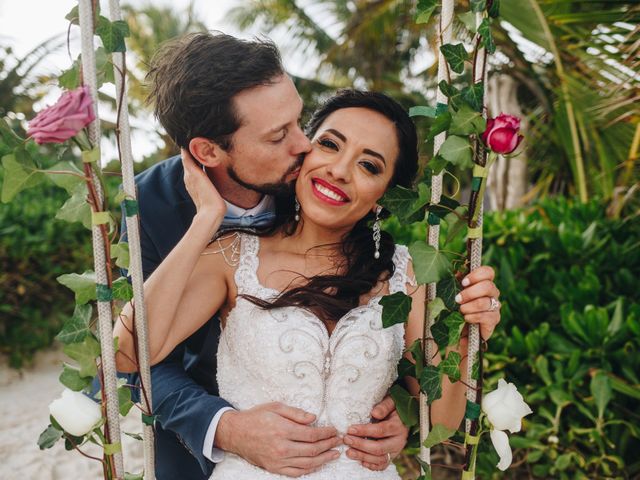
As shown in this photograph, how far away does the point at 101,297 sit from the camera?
1326 millimetres

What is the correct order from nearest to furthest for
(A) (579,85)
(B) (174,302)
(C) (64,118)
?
(C) (64,118) < (B) (174,302) < (A) (579,85)

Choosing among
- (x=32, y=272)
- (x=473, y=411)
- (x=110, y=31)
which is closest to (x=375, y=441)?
(x=473, y=411)

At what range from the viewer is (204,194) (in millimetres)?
1942

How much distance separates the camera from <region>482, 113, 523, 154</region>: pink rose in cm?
127

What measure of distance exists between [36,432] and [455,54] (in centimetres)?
441

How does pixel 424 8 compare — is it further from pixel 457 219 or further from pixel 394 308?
pixel 394 308

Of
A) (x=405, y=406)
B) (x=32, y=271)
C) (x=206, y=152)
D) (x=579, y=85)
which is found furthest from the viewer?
(x=32, y=271)

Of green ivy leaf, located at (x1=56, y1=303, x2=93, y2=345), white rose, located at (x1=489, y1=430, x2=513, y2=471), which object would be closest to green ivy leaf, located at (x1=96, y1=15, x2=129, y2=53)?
green ivy leaf, located at (x1=56, y1=303, x2=93, y2=345)

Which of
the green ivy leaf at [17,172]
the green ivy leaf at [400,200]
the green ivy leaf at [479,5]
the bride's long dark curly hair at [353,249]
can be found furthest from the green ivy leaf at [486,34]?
the green ivy leaf at [17,172]

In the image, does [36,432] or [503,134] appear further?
[36,432]

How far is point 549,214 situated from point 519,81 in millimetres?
3293

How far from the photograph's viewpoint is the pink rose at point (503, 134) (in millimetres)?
1271

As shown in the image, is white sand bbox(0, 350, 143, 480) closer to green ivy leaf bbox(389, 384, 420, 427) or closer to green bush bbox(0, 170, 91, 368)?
green bush bbox(0, 170, 91, 368)

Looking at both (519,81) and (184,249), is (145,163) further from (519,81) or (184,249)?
(184,249)
